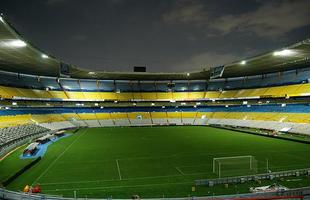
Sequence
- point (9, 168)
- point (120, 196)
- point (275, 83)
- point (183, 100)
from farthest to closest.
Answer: point (183, 100), point (275, 83), point (9, 168), point (120, 196)

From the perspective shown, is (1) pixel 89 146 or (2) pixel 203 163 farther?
(1) pixel 89 146

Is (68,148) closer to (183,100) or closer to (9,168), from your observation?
(9,168)

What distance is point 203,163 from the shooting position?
2548 cm

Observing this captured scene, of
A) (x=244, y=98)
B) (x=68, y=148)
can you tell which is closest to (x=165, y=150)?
(x=68, y=148)

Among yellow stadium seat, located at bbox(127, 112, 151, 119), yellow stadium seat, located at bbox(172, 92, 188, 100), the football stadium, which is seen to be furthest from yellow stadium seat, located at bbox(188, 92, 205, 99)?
yellow stadium seat, located at bbox(127, 112, 151, 119)

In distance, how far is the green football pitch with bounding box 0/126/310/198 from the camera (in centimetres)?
1803

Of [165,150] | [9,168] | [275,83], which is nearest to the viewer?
[9,168]

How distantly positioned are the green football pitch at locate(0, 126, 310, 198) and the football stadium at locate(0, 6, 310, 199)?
9 centimetres

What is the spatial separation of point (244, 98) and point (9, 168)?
54.0 meters

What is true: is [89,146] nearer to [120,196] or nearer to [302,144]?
[120,196]

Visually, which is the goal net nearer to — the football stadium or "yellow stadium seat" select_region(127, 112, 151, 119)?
the football stadium

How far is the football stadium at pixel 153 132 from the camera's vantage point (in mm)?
18875

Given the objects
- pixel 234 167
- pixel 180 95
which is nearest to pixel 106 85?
pixel 180 95

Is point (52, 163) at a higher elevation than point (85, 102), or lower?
lower
